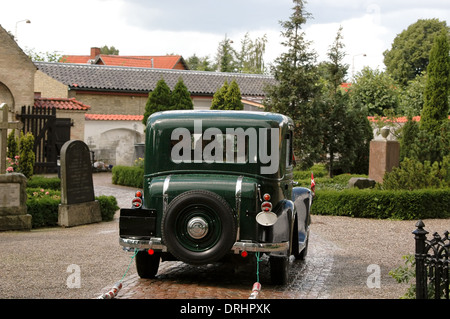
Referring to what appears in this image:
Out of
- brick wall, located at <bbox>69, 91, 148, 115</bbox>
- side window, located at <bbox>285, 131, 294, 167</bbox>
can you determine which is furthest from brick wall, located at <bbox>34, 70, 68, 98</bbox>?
side window, located at <bbox>285, 131, 294, 167</bbox>

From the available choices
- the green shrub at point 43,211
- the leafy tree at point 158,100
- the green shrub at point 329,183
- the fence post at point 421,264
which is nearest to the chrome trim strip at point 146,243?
the fence post at point 421,264

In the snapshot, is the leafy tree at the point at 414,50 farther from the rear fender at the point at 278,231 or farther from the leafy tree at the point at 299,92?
the rear fender at the point at 278,231

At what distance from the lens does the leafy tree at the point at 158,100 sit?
28328 mm

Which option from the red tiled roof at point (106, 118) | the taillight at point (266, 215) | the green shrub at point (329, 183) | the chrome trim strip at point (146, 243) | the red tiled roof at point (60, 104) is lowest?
the green shrub at point (329, 183)

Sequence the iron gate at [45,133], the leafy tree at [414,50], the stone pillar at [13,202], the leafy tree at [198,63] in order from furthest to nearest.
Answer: the leafy tree at [198,63], the leafy tree at [414,50], the iron gate at [45,133], the stone pillar at [13,202]

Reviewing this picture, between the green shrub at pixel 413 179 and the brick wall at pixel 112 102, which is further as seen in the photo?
the brick wall at pixel 112 102

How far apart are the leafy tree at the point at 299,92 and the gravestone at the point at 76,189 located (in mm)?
11303

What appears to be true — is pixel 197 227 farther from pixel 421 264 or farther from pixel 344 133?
pixel 344 133

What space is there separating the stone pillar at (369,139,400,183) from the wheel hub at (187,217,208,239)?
13.0 m

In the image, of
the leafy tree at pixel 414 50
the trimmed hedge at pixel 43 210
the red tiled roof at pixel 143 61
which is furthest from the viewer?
the leafy tree at pixel 414 50

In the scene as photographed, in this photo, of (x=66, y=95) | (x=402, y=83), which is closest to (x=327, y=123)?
(x=66, y=95)

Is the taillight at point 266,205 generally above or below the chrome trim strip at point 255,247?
above

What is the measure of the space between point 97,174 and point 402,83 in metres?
37.7
